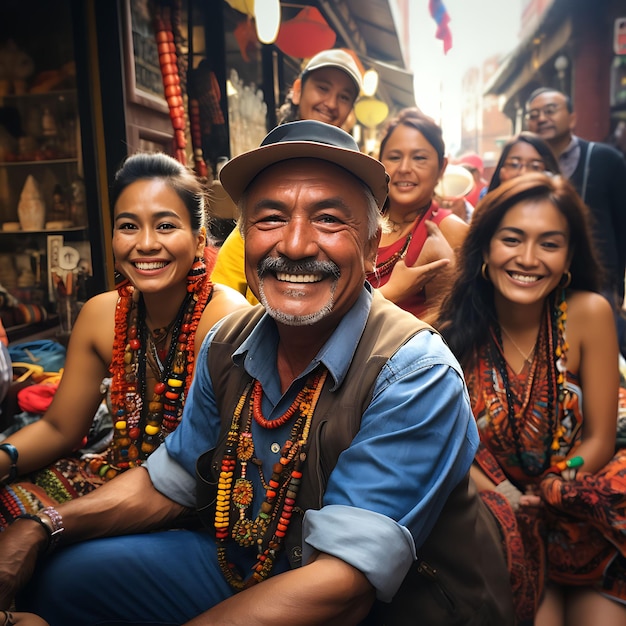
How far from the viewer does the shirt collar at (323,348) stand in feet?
4.05

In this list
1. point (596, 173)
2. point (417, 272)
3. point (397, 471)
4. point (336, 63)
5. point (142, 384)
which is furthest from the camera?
point (596, 173)

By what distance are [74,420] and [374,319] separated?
116 cm

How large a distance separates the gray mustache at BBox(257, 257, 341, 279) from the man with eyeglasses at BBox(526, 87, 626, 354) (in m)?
2.37

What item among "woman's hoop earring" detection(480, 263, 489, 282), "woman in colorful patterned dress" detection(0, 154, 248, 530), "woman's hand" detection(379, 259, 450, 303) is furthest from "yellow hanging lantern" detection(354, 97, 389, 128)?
"woman in colorful patterned dress" detection(0, 154, 248, 530)

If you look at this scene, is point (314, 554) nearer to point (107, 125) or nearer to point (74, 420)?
point (74, 420)

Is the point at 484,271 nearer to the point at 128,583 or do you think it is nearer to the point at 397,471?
the point at 397,471

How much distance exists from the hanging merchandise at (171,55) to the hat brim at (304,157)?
7.41ft

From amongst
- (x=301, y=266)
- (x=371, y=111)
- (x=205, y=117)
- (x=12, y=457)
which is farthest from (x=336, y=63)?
(x=12, y=457)

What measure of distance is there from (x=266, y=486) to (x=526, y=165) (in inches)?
99.0

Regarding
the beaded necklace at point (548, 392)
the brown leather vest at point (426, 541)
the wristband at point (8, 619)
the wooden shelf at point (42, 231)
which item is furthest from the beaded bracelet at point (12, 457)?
the wooden shelf at point (42, 231)

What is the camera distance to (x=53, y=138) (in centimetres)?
359

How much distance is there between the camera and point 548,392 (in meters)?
1.94

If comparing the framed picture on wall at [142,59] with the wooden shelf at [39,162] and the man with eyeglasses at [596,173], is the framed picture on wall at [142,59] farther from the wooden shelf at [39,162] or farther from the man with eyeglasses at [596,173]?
the man with eyeglasses at [596,173]

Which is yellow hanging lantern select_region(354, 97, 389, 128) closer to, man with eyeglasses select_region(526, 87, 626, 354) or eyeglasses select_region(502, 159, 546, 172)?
eyeglasses select_region(502, 159, 546, 172)
